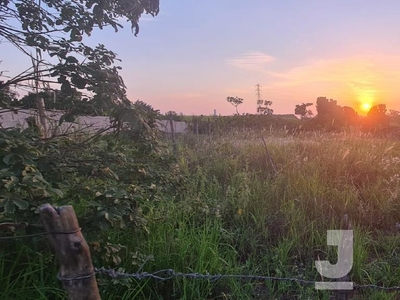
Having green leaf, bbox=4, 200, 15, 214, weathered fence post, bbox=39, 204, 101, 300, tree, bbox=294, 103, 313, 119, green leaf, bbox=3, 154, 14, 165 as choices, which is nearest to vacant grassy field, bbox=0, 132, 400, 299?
weathered fence post, bbox=39, 204, 101, 300

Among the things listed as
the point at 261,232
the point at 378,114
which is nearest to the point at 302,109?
the point at 378,114

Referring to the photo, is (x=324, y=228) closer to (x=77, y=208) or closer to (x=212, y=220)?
(x=212, y=220)

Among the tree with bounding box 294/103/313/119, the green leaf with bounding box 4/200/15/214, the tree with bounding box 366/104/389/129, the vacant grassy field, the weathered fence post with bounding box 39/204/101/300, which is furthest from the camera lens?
the tree with bounding box 294/103/313/119

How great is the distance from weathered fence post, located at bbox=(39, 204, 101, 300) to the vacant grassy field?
0.56 m

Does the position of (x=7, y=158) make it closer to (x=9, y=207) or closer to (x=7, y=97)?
(x=9, y=207)

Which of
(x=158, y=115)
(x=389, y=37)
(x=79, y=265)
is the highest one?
Answer: (x=389, y=37)

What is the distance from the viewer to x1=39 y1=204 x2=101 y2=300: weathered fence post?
3.47ft

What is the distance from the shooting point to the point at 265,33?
6.30 meters

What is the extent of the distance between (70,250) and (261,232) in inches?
86.1

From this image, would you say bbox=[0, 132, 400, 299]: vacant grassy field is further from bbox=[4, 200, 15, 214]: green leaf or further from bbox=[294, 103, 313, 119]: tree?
bbox=[294, 103, 313, 119]: tree

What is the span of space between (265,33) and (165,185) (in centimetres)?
499

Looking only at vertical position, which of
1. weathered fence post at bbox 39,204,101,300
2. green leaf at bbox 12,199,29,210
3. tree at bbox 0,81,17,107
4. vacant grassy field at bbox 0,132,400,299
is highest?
tree at bbox 0,81,17,107

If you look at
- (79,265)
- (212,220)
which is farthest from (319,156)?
(79,265)

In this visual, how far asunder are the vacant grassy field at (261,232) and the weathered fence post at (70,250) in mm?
557
